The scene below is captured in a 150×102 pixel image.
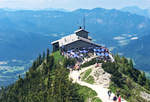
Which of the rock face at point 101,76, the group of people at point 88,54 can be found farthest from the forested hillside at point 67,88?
the group of people at point 88,54

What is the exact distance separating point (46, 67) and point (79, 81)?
23.0 metres

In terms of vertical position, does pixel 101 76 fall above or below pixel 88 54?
below

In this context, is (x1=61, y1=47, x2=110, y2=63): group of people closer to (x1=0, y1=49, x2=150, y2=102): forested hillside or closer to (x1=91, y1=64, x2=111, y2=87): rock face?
(x1=0, y1=49, x2=150, y2=102): forested hillside

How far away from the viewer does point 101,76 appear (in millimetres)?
62375

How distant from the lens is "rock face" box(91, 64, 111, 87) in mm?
59237

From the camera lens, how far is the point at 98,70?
6531cm

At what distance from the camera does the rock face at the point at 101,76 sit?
5924 centimetres

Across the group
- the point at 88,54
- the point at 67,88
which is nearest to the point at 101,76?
the point at 67,88

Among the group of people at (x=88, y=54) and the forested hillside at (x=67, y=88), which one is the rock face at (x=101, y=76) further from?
the group of people at (x=88, y=54)

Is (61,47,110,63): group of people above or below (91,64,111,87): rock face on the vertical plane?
above

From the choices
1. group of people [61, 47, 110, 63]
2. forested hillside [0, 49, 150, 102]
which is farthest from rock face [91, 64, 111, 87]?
group of people [61, 47, 110, 63]

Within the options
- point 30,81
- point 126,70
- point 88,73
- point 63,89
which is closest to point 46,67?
point 30,81

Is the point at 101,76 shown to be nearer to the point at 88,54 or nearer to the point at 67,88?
the point at 67,88

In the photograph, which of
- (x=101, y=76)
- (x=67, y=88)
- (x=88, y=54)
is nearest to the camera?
(x=67, y=88)
